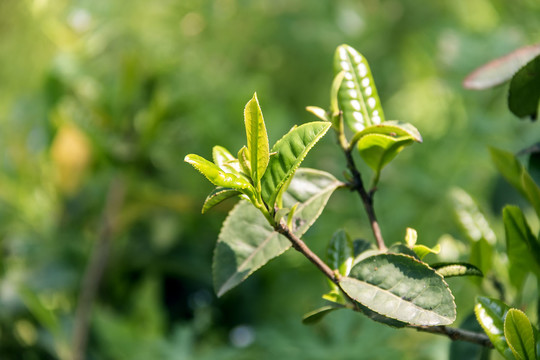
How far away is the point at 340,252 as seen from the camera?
0.29 meters

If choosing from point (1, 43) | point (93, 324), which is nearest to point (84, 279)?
point (93, 324)

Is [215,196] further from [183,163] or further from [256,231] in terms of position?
[183,163]

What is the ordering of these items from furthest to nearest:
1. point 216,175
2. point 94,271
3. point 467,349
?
point 94,271 → point 467,349 → point 216,175

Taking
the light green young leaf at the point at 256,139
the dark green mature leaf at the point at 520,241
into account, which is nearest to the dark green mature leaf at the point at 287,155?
the light green young leaf at the point at 256,139

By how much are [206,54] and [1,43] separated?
0.35m

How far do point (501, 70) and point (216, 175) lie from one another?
181mm

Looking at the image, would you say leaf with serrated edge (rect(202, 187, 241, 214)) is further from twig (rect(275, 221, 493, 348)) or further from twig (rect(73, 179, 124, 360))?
twig (rect(73, 179, 124, 360))

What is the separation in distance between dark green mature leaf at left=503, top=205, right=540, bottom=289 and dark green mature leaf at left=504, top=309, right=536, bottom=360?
0.20ft

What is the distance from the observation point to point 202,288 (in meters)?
0.72

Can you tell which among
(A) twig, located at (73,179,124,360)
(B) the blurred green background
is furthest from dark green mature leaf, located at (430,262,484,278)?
(A) twig, located at (73,179,124,360)

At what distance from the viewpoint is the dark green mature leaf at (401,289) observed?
231mm

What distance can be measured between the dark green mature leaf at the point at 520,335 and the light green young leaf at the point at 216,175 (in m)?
0.12

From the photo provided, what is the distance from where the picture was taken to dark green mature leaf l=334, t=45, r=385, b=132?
29 cm

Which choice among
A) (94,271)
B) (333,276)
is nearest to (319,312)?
(333,276)
